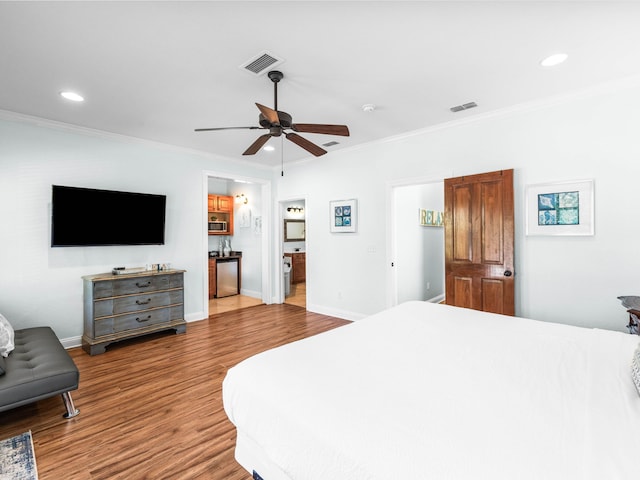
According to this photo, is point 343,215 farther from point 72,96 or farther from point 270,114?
point 72,96

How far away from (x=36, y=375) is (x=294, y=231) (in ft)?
20.0

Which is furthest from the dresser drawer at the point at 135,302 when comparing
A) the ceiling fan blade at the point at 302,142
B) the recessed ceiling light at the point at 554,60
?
the recessed ceiling light at the point at 554,60

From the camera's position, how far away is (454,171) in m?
3.82

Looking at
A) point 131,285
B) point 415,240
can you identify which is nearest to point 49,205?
point 131,285

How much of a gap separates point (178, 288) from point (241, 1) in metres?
3.63

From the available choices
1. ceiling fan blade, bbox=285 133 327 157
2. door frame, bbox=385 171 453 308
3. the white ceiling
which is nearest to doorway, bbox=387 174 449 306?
door frame, bbox=385 171 453 308

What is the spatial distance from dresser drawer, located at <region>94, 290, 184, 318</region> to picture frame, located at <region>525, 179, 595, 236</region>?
14.6 ft

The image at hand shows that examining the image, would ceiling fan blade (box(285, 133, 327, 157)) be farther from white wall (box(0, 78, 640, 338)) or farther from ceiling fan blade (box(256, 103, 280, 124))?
white wall (box(0, 78, 640, 338))

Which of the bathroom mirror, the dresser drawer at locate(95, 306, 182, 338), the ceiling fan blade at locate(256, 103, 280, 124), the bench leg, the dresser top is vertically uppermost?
the ceiling fan blade at locate(256, 103, 280, 124)

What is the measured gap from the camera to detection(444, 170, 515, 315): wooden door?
3326 mm

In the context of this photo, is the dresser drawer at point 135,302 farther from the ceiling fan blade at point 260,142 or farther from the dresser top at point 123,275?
the ceiling fan blade at point 260,142

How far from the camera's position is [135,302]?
395 centimetres

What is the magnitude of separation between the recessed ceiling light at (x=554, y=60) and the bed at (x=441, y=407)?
2061 mm

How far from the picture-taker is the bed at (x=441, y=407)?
35.4 inches
